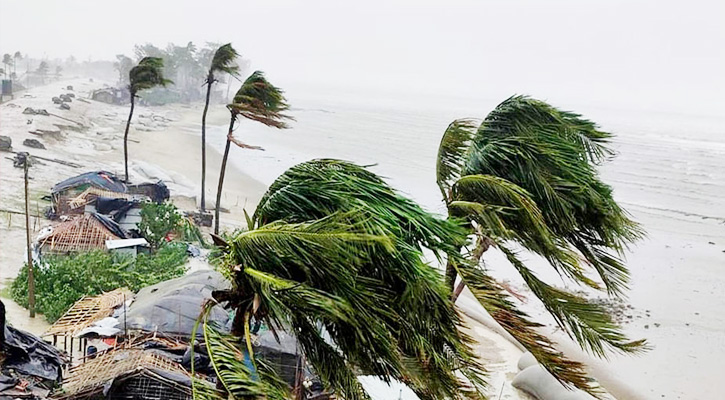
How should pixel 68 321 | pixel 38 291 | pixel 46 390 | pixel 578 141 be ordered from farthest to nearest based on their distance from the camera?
pixel 38 291 < pixel 68 321 < pixel 46 390 < pixel 578 141

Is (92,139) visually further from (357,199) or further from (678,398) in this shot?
(357,199)

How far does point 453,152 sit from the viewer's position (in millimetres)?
5707

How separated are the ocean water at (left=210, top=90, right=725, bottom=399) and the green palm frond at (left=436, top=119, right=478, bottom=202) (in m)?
1.48

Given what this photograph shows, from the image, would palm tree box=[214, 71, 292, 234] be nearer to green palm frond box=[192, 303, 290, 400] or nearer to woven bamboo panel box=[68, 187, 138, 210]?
woven bamboo panel box=[68, 187, 138, 210]

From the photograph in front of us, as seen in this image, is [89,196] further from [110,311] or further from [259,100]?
[110,311]

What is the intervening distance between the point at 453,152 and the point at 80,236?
9376 mm

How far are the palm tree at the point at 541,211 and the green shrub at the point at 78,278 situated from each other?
733 centimetres

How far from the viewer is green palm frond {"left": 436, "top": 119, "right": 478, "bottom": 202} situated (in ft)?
18.4

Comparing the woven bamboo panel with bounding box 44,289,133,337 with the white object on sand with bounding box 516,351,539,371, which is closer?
the woven bamboo panel with bounding box 44,289,133,337

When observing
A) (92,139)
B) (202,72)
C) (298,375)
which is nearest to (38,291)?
(298,375)

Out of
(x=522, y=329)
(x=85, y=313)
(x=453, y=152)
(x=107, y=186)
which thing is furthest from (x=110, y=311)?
(x=107, y=186)

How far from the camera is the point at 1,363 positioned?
712 centimetres

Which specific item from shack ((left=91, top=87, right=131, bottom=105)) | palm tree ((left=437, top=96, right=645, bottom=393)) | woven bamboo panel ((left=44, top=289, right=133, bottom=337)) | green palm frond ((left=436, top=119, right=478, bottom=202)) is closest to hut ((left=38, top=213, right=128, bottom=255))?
woven bamboo panel ((left=44, top=289, right=133, bottom=337))

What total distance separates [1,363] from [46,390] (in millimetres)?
742
